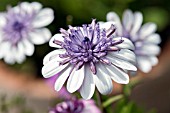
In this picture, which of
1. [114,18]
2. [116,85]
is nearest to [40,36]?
[114,18]

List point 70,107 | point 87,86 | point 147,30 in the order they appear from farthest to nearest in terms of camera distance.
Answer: point 147,30
point 70,107
point 87,86

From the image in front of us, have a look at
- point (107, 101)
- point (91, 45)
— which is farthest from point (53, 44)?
point (107, 101)

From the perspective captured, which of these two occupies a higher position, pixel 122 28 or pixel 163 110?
pixel 122 28

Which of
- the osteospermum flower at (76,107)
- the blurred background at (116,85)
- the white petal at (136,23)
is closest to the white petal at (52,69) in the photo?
the osteospermum flower at (76,107)

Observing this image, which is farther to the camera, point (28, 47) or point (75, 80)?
point (28, 47)

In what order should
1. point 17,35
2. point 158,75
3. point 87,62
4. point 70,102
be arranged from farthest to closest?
1. point 158,75
2. point 17,35
3. point 70,102
4. point 87,62

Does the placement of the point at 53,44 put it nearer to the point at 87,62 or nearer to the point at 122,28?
the point at 87,62

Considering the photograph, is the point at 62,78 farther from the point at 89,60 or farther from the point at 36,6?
the point at 36,6
